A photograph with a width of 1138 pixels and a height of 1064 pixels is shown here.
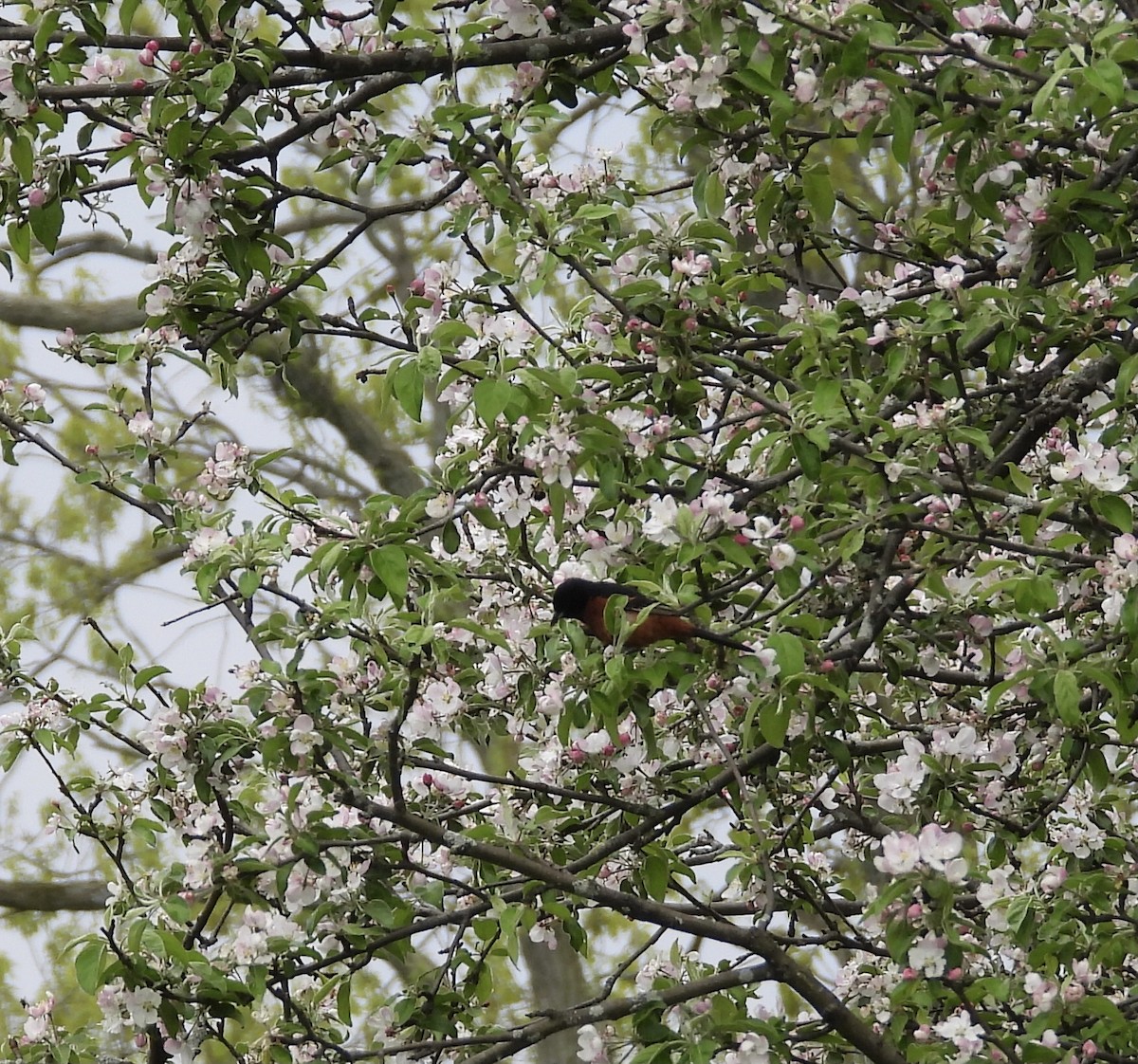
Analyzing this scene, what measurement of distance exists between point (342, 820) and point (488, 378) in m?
1.08

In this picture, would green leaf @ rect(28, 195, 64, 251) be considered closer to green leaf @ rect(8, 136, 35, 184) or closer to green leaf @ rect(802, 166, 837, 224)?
green leaf @ rect(8, 136, 35, 184)

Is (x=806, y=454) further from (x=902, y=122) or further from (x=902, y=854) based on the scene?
(x=902, y=854)

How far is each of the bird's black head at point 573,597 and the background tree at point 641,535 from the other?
12 centimetres

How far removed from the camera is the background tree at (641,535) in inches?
117

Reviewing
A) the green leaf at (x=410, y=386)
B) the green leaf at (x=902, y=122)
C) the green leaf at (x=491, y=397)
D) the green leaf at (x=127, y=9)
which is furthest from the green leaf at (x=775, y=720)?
the green leaf at (x=127, y=9)

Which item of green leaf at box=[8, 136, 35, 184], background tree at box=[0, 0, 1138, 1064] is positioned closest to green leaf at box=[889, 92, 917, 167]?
background tree at box=[0, 0, 1138, 1064]

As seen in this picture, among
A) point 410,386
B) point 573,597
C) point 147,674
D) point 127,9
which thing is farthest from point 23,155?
point 573,597

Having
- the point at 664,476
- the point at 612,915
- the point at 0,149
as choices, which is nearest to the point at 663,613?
the point at 664,476

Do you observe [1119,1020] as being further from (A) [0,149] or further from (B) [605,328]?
(A) [0,149]

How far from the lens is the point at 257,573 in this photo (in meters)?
3.30

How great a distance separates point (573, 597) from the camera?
352 centimetres

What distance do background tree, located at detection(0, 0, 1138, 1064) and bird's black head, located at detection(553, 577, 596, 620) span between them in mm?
123

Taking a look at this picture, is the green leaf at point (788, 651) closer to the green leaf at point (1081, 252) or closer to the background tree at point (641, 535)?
the background tree at point (641, 535)

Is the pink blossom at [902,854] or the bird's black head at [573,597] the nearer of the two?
the pink blossom at [902,854]
